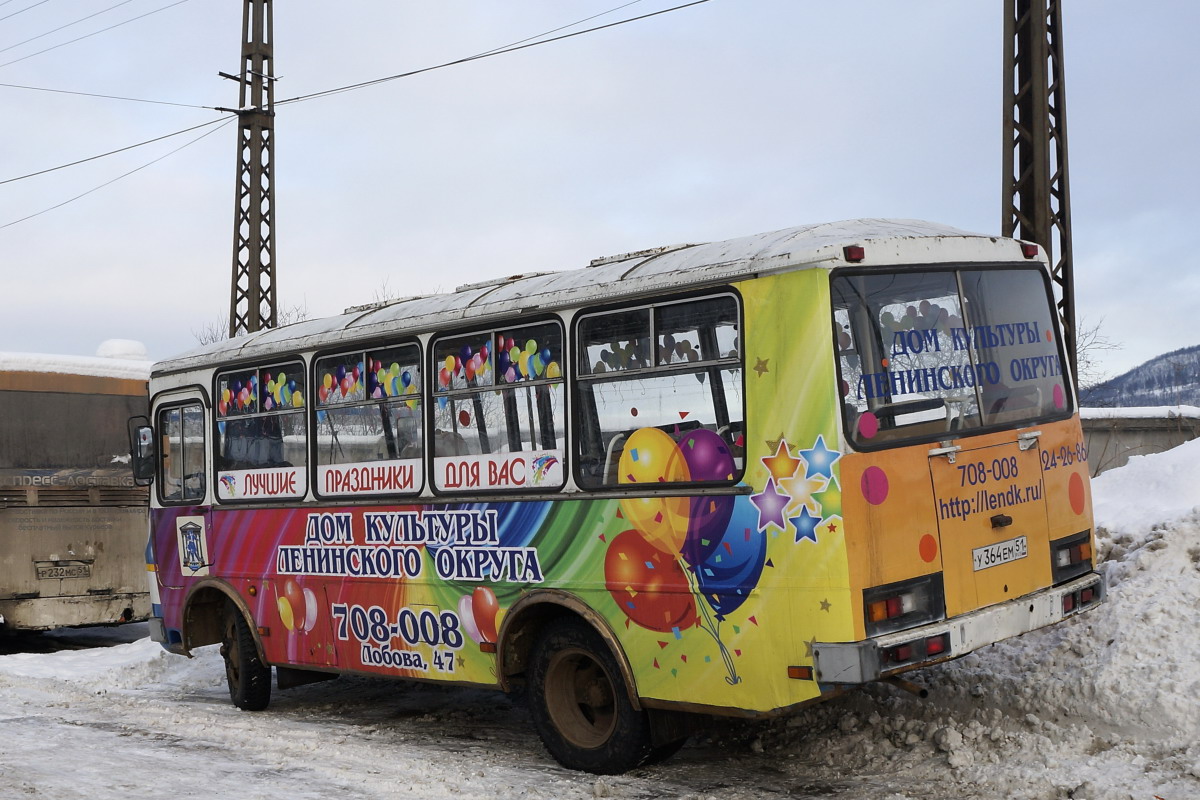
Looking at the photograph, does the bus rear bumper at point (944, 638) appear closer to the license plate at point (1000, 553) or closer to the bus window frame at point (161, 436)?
the license plate at point (1000, 553)

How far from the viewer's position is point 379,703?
9.88 m

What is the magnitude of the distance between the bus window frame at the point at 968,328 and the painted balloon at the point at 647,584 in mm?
1235

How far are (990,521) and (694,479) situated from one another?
1.50m

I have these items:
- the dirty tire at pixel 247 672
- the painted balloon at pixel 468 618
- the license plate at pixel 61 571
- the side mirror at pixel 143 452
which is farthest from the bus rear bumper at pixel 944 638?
the license plate at pixel 61 571

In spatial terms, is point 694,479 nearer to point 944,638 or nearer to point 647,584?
point 647,584

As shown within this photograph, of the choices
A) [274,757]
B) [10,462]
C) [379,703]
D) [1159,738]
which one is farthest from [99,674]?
[1159,738]

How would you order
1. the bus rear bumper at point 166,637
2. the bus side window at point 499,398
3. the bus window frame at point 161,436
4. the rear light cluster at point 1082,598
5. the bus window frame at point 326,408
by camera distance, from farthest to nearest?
1. the bus rear bumper at point 166,637
2. the bus window frame at point 161,436
3. the bus window frame at point 326,408
4. the bus side window at point 499,398
5. the rear light cluster at point 1082,598

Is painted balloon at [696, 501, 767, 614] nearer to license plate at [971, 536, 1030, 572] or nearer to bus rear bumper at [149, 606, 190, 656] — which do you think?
license plate at [971, 536, 1030, 572]

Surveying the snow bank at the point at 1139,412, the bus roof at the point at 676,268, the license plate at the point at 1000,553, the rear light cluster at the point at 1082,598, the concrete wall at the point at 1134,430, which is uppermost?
the bus roof at the point at 676,268

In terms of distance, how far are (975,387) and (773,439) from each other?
1197mm

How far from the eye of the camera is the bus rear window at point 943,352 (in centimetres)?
588

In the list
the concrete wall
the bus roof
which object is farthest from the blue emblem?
the concrete wall

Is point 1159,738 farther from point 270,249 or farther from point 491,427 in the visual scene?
point 270,249

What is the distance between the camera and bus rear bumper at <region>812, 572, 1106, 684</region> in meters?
5.56
